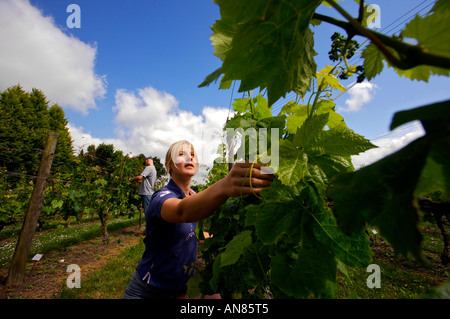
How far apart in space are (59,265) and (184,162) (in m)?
6.66

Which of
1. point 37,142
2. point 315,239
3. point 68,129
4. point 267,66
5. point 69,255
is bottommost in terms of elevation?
point 69,255

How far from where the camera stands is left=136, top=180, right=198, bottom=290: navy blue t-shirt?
81.5 inches

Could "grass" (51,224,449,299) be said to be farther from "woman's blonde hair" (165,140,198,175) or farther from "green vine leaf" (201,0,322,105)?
"green vine leaf" (201,0,322,105)

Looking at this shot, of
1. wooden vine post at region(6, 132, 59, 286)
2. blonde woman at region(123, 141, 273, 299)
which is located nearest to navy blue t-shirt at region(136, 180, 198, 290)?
blonde woman at region(123, 141, 273, 299)

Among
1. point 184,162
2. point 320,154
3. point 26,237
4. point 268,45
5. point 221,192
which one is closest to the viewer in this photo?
point 268,45

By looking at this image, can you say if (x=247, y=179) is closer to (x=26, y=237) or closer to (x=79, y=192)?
(x=26, y=237)

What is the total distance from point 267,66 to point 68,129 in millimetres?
45551

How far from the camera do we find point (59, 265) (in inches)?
247

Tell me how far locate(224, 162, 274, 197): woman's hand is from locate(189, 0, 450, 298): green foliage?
0.06 m

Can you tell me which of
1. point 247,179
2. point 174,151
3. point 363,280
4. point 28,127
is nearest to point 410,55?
point 247,179

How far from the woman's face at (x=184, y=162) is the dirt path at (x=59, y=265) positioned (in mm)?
4655
